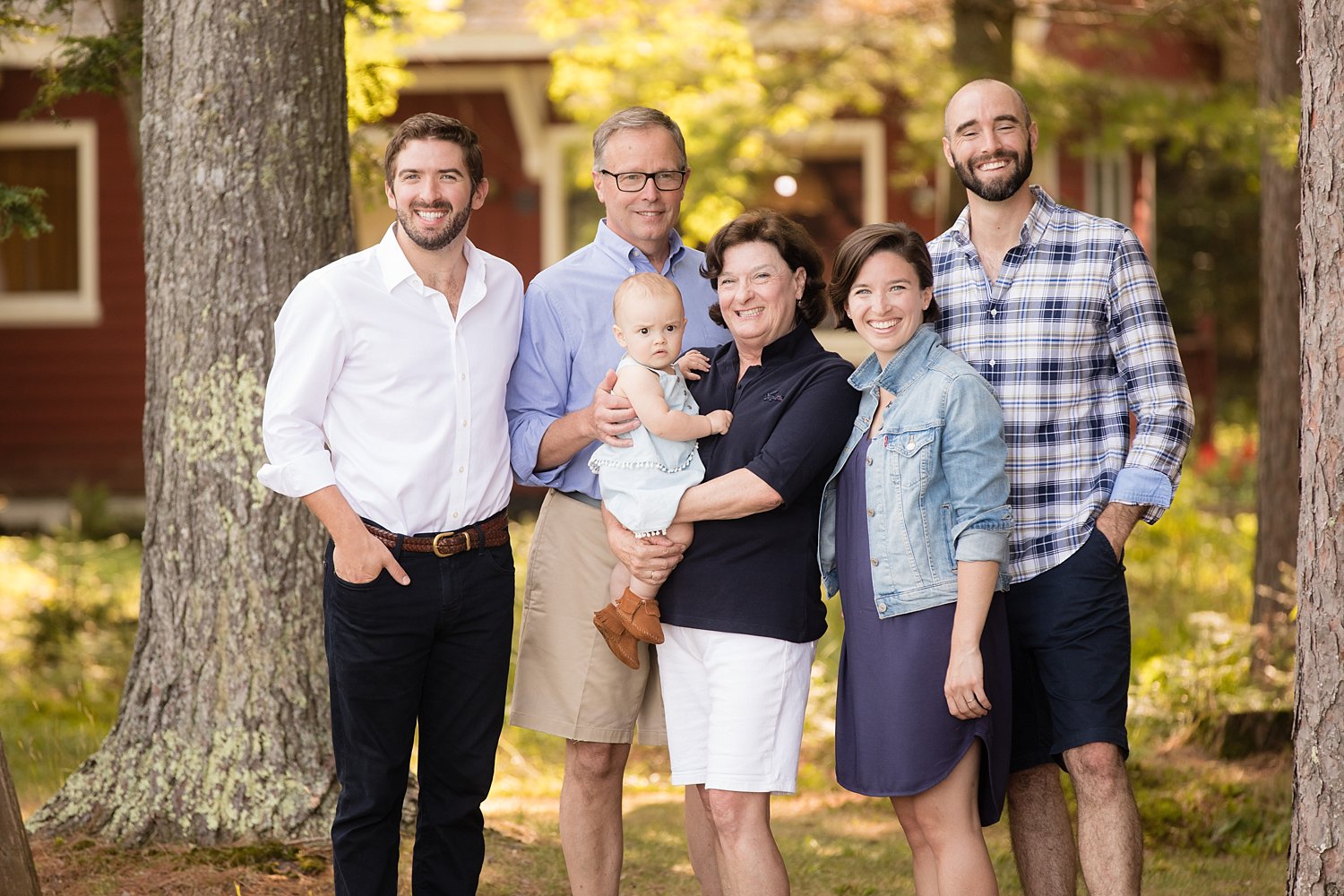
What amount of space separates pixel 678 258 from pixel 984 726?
1.47 metres

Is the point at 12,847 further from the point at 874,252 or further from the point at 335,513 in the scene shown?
the point at 874,252

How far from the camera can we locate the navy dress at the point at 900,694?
3.10m

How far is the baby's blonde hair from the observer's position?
329cm

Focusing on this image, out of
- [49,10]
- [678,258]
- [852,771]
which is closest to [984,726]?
[852,771]

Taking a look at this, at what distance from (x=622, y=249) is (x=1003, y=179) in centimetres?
98

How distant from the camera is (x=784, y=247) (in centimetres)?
329

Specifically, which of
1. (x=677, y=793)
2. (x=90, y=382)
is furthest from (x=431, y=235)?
(x=90, y=382)

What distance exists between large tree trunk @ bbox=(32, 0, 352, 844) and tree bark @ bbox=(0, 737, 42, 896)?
2.71ft

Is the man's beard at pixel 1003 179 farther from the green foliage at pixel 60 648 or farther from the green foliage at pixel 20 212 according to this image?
the green foliage at pixel 60 648

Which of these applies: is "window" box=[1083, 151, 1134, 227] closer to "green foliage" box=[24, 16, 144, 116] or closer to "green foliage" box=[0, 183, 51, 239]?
"green foliage" box=[24, 16, 144, 116]

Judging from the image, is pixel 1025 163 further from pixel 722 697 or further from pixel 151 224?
pixel 151 224

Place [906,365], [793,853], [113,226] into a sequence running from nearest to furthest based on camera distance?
[906,365], [793,853], [113,226]

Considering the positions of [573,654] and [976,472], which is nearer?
[976,472]

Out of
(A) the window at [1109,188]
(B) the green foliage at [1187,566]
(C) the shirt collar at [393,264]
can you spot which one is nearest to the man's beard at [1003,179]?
(C) the shirt collar at [393,264]
